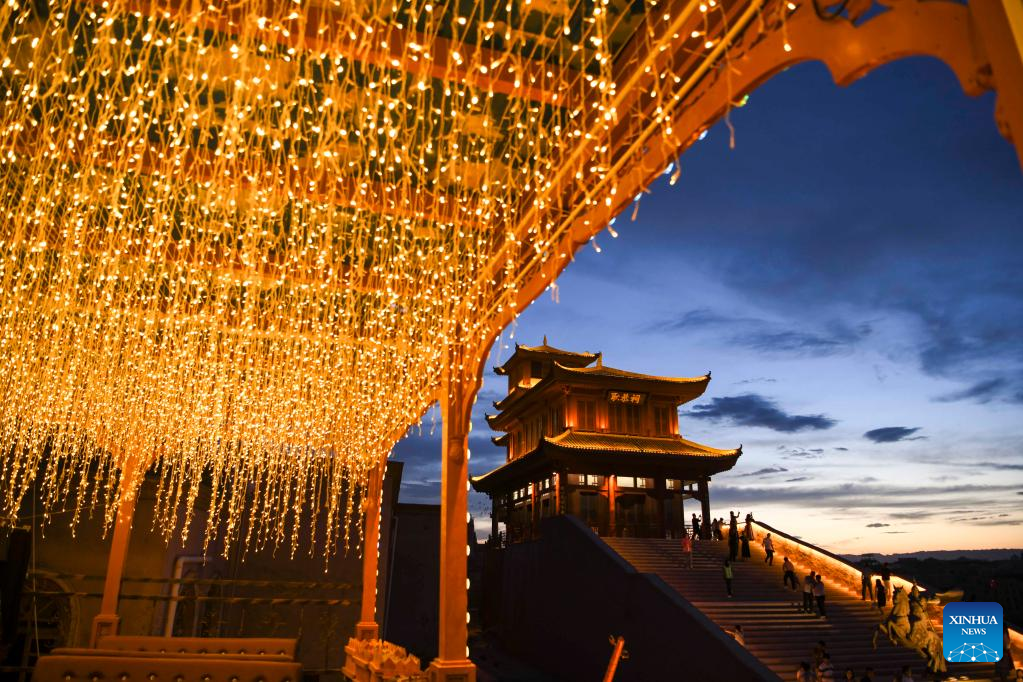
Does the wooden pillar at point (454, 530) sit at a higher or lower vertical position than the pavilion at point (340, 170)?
lower

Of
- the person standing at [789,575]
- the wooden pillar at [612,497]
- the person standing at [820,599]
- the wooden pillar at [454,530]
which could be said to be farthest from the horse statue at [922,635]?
the wooden pillar at [612,497]

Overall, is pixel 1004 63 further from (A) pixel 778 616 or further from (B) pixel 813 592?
(B) pixel 813 592

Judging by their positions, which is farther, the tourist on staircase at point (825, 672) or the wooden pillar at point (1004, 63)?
the tourist on staircase at point (825, 672)

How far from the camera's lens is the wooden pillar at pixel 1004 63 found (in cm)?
115

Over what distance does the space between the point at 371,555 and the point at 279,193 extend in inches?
288

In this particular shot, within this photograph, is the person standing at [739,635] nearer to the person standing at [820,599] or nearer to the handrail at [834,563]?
the person standing at [820,599]

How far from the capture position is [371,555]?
33.5 feet

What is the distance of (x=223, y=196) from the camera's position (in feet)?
14.6

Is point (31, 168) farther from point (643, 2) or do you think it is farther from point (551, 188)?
point (643, 2)
